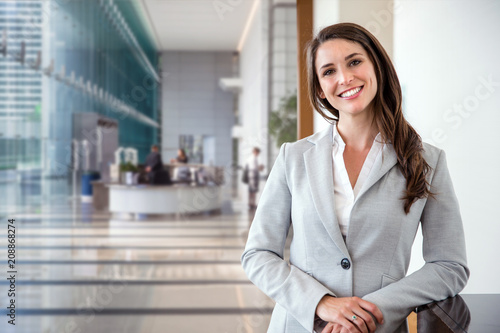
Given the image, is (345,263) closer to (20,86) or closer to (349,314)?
(349,314)

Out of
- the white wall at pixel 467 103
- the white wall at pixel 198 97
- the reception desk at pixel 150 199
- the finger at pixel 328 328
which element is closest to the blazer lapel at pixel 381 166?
the finger at pixel 328 328

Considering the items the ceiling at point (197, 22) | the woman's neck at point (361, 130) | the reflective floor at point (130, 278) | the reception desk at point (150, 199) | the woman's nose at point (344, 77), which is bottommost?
the reflective floor at point (130, 278)

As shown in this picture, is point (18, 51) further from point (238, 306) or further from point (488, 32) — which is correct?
point (488, 32)

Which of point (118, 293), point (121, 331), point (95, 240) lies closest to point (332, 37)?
point (121, 331)

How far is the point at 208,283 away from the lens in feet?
17.9

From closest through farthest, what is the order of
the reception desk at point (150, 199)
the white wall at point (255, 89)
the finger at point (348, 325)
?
the finger at point (348, 325) → the reception desk at point (150, 199) → the white wall at point (255, 89)

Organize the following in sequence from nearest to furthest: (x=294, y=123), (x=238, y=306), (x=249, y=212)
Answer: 1. (x=238, y=306)
2. (x=294, y=123)
3. (x=249, y=212)

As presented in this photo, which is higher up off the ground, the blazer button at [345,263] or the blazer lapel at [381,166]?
the blazer lapel at [381,166]

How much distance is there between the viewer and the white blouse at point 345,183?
1.26 metres

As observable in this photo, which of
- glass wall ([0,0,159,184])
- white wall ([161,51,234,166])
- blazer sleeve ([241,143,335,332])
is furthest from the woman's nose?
white wall ([161,51,234,166])

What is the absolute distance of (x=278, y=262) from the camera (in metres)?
1.27

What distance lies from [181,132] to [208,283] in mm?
12459

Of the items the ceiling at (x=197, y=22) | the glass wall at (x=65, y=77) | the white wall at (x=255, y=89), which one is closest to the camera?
the glass wall at (x=65, y=77)

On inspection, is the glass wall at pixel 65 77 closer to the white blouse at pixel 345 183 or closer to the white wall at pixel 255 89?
the white wall at pixel 255 89
